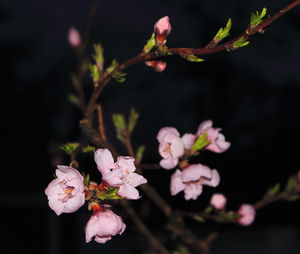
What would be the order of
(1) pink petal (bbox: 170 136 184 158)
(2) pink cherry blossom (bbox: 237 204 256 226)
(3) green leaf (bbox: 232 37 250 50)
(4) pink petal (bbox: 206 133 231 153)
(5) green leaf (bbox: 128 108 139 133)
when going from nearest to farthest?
(3) green leaf (bbox: 232 37 250 50)
(1) pink petal (bbox: 170 136 184 158)
(4) pink petal (bbox: 206 133 231 153)
(5) green leaf (bbox: 128 108 139 133)
(2) pink cherry blossom (bbox: 237 204 256 226)

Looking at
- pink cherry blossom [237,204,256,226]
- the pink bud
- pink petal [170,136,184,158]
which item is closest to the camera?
pink petal [170,136,184,158]

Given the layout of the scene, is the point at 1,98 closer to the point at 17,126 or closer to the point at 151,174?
the point at 17,126

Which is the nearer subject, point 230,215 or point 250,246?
point 230,215

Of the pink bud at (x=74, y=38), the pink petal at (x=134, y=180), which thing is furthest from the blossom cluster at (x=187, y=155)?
the pink bud at (x=74, y=38)

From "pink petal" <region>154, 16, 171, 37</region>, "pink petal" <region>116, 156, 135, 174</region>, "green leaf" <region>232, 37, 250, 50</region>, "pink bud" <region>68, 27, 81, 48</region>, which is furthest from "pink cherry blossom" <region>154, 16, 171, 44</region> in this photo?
"pink bud" <region>68, 27, 81, 48</region>

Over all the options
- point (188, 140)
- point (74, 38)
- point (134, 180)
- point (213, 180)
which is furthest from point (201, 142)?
Answer: point (74, 38)

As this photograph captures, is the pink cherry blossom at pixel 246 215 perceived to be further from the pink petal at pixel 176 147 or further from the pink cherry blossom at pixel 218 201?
the pink petal at pixel 176 147

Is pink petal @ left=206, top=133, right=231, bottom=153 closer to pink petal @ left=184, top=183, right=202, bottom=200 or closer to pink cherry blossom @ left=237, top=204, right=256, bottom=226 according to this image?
pink petal @ left=184, top=183, right=202, bottom=200

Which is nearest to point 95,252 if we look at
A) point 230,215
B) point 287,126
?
point 287,126
